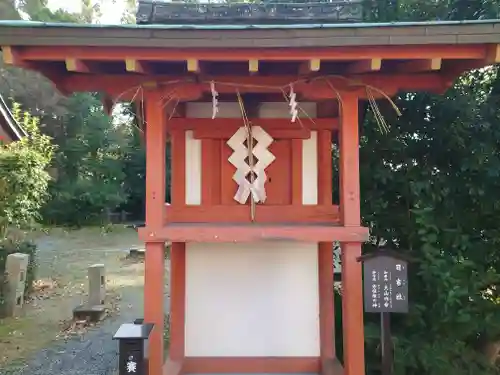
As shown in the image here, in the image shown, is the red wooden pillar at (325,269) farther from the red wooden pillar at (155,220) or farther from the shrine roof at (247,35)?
the red wooden pillar at (155,220)

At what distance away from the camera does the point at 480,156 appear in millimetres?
4219

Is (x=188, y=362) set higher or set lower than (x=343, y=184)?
lower

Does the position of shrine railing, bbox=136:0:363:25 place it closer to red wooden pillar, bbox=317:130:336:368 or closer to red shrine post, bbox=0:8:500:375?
red shrine post, bbox=0:8:500:375

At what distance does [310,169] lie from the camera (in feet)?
13.2

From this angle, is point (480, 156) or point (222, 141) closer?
point (222, 141)

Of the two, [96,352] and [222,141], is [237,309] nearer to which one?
Answer: [222,141]

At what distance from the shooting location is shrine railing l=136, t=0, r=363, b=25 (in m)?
4.14

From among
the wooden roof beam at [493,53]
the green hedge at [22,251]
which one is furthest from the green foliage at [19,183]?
the wooden roof beam at [493,53]

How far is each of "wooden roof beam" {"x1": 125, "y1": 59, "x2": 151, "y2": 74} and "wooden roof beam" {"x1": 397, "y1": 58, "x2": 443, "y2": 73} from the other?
1740 mm

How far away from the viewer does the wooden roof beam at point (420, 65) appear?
9.43 ft

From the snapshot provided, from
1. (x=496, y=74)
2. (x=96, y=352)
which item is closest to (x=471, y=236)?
(x=496, y=74)

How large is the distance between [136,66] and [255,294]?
218 cm

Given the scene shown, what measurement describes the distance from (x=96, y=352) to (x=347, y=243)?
15.5 feet

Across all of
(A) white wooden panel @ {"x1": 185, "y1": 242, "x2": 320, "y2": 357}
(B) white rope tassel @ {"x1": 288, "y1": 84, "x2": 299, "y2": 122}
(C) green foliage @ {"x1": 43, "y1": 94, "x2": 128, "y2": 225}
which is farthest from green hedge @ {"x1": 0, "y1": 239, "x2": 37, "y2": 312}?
(C) green foliage @ {"x1": 43, "y1": 94, "x2": 128, "y2": 225}
